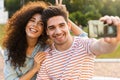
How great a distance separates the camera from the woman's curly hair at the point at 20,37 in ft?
12.4

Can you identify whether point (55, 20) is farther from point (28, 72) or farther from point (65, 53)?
point (28, 72)

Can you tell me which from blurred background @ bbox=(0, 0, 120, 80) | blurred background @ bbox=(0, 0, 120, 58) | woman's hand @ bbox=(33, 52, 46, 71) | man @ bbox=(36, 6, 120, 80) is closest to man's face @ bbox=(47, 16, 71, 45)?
man @ bbox=(36, 6, 120, 80)

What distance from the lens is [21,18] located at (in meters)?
3.87

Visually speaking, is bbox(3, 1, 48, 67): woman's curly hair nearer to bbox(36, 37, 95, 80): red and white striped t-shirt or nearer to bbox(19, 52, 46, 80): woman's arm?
bbox(19, 52, 46, 80): woman's arm

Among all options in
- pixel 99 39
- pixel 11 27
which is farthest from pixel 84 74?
pixel 11 27

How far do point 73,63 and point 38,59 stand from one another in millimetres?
493

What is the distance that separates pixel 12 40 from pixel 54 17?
0.81 meters

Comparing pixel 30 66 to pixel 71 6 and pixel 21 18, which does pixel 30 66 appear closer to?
pixel 21 18

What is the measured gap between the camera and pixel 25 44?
153 inches

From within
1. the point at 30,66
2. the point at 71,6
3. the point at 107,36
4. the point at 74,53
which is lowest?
the point at 71,6

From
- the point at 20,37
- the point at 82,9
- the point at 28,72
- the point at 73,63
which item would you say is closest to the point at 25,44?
the point at 20,37

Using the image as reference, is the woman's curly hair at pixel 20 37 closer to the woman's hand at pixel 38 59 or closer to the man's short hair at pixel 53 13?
the woman's hand at pixel 38 59

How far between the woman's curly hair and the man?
1.42 ft

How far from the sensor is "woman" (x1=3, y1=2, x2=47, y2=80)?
3717 millimetres
